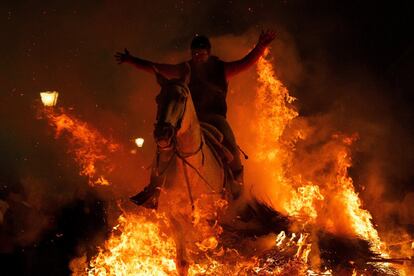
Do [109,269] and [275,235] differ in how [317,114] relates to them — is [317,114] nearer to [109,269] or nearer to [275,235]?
[275,235]

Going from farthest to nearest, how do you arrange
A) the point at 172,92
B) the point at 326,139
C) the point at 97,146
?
1. the point at 326,139
2. the point at 97,146
3. the point at 172,92

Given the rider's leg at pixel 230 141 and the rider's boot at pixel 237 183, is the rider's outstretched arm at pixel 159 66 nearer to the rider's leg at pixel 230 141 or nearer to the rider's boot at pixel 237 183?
the rider's leg at pixel 230 141

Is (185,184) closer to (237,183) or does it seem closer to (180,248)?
(180,248)

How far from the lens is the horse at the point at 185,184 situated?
17.8 feet

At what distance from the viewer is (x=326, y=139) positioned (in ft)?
39.0

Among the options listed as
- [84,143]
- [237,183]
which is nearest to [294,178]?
[237,183]

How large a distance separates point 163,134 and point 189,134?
755mm

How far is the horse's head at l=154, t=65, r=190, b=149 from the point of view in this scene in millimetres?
4906

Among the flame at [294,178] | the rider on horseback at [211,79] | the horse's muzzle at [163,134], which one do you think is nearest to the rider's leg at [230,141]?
the rider on horseback at [211,79]

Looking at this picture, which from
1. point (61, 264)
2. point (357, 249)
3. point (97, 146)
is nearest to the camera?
point (357, 249)

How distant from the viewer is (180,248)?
582 centimetres

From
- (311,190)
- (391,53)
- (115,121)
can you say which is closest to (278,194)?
(311,190)

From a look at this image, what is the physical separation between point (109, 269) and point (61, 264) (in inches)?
75.3

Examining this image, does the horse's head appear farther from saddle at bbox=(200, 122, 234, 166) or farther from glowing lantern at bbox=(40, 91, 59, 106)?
glowing lantern at bbox=(40, 91, 59, 106)
